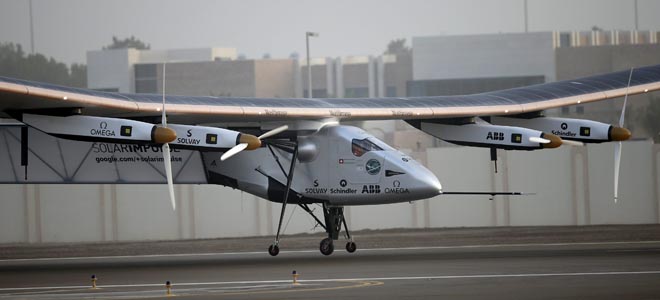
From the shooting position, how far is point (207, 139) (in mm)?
30016

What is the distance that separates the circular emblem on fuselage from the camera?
32.7 metres

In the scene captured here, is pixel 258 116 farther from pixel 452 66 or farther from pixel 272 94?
pixel 272 94

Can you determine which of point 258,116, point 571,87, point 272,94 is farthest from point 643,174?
point 272,94

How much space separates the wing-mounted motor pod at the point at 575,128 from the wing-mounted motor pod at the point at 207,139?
31.0ft

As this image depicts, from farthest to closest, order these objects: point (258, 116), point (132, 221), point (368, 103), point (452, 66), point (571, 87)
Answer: point (452, 66), point (132, 221), point (571, 87), point (368, 103), point (258, 116)

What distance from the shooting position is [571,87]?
37.7 meters

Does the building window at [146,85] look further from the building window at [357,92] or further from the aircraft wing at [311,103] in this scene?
the aircraft wing at [311,103]

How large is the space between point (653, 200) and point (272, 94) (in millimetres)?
69309

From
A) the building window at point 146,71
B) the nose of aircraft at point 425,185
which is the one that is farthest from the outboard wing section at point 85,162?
the building window at point 146,71

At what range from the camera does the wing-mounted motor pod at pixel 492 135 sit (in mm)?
32781

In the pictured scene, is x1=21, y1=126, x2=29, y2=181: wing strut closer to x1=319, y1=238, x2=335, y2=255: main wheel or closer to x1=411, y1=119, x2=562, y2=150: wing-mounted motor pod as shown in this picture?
x1=319, y1=238, x2=335, y2=255: main wheel

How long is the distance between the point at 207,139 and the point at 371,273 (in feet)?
18.0

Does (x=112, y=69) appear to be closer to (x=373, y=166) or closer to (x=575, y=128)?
(x=575, y=128)

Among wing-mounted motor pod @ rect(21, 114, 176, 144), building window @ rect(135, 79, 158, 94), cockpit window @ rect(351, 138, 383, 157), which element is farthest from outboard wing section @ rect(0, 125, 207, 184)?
building window @ rect(135, 79, 158, 94)
